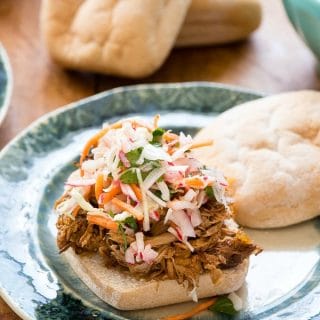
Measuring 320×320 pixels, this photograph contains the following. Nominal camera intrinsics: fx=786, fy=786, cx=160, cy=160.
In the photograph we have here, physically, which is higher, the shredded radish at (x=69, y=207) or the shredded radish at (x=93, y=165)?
the shredded radish at (x=93, y=165)

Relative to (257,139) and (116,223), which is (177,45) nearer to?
(257,139)

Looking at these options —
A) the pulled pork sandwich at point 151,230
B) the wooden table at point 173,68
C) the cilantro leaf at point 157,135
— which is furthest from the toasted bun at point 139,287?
the wooden table at point 173,68

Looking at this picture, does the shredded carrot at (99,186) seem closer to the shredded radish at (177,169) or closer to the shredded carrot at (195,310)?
the shredded radish at (177,169)

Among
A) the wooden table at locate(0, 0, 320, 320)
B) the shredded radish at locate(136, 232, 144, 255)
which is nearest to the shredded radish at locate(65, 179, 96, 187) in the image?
the shredded radish at locate(136, 232, 144, 255)

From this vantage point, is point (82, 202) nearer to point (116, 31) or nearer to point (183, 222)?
point (183, 222)

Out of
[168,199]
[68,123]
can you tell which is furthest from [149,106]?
[168,199]
